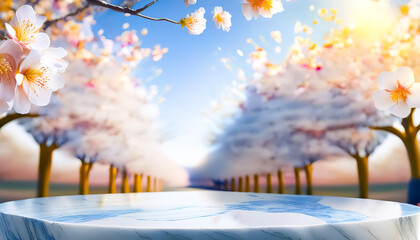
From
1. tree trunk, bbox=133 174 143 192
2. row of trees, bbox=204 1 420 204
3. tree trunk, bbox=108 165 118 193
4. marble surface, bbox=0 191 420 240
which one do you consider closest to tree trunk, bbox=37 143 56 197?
tree trunk, bbox=108 165 118 193

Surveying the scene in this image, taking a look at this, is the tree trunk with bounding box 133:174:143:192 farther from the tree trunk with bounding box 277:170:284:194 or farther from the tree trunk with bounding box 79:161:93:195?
the tree trunk with bounding box 277:170:284:194

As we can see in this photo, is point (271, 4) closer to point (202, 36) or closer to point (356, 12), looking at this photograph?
point (202, 36)

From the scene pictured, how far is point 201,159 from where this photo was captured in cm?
180

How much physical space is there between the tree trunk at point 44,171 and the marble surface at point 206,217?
1.54ft

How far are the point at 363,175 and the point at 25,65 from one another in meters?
1.60

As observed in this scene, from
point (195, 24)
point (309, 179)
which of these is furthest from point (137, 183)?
point (195, 24)

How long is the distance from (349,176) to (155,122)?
888mm

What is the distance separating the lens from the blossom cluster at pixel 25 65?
330mm

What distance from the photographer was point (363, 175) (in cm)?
169

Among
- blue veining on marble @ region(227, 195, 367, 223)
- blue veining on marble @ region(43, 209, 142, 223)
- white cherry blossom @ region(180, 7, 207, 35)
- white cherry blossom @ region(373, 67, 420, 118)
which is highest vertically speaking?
white cherry blossom @ region(180, 7, 207, 35)

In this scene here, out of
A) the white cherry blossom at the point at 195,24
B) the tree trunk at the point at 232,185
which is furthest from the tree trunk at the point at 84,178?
the white cherry blossom at the point at 195,24

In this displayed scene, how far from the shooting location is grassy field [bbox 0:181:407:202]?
155cm

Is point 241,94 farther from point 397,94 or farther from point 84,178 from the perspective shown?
point 397,94

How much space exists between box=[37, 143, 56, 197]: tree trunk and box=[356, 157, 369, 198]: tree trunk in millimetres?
1310
